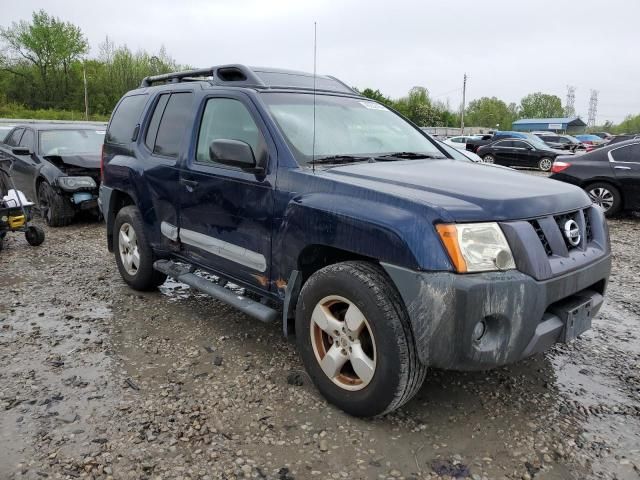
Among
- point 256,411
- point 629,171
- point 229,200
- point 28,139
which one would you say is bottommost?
point 256,411

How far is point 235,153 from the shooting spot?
3.29 m

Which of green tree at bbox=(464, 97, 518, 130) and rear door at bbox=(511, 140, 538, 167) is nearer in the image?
rear door at bbox=(511, 140, 538, 167)

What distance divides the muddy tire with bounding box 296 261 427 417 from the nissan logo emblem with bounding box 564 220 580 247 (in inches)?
40.7

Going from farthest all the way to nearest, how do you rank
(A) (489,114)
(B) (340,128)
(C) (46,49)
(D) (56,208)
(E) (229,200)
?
(A) (489,114)
(C) (46,49)
(D) (56,208)
(B) (340,128)
(E) (229,200)

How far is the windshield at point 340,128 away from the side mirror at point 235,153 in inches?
10.8

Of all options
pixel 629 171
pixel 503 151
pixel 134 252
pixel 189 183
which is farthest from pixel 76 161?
pixel 503 151

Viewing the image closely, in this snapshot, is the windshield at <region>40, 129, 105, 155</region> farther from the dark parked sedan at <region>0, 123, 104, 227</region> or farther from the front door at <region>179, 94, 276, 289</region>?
the front door at <region>179, 94, 276, 289</region>

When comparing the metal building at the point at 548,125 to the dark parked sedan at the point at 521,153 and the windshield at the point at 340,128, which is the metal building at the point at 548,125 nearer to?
the dark parked sedan at the point at 521,153

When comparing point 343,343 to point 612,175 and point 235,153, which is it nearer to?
point 235,153

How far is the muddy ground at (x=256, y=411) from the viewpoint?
8.36 ft

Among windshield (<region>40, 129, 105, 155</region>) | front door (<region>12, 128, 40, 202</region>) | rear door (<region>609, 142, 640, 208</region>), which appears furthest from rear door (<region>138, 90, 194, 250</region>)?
rear door (<region>609, 142, 640, 208</region>)

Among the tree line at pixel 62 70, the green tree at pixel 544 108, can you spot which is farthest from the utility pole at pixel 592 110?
the tree line at pixel 62 70

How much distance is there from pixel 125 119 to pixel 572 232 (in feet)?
13.7

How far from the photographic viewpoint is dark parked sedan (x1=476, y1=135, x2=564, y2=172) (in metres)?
20.8
